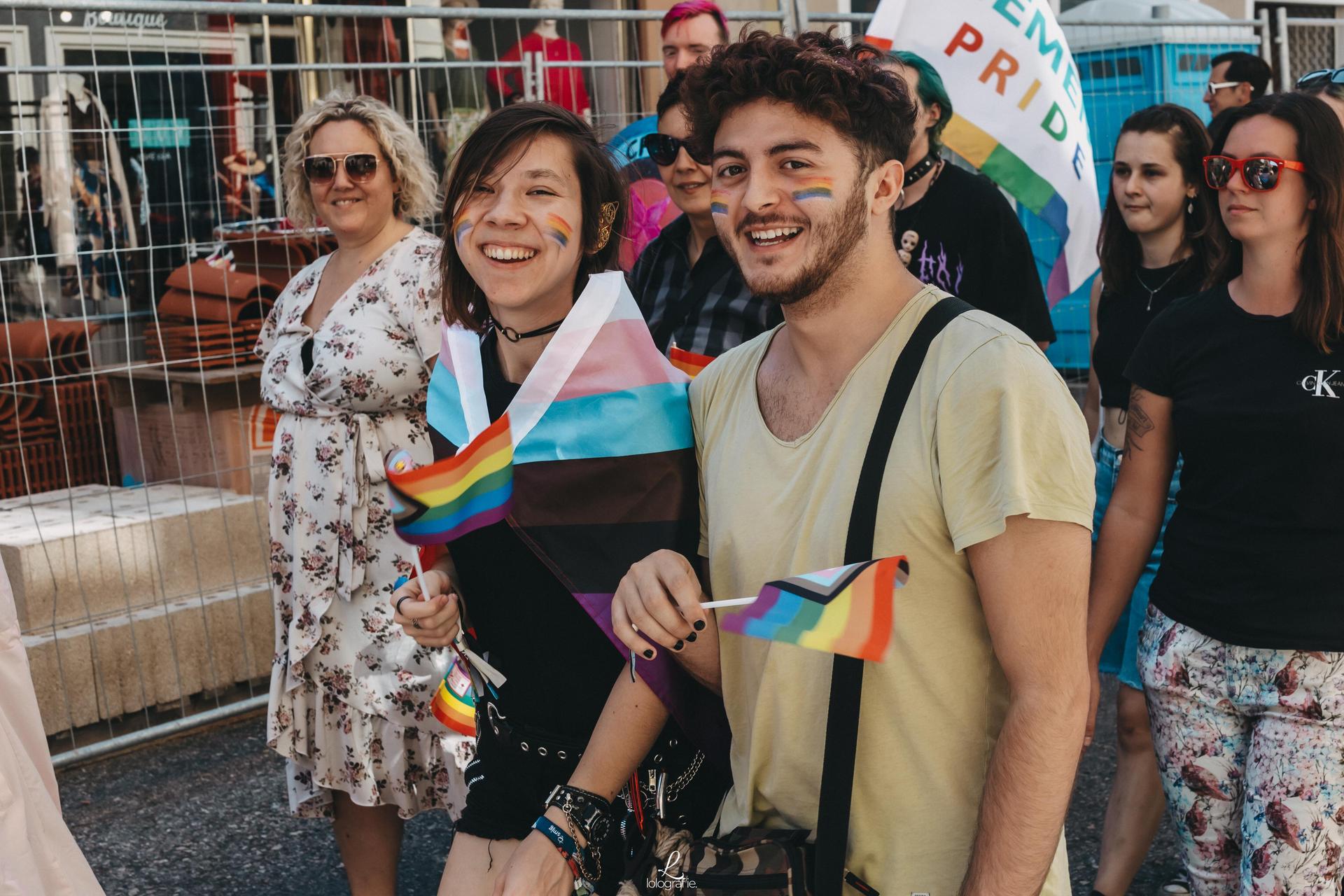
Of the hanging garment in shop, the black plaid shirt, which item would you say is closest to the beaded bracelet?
the black plaid shirt

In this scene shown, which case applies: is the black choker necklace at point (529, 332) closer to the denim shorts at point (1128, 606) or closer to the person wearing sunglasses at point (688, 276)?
the person wearing sunglasses at point (688, 276)

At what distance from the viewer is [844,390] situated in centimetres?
193

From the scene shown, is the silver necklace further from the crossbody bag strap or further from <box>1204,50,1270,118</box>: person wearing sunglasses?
<box>1204,50,1270,118</box>: person wearing sunglasses

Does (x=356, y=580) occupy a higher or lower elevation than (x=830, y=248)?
lower

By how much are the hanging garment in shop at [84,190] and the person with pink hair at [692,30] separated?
217cm

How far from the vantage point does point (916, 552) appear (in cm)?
183

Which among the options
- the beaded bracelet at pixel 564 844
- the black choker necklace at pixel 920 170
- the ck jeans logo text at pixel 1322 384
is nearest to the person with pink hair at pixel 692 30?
the black choker necklace at pixel 920 170

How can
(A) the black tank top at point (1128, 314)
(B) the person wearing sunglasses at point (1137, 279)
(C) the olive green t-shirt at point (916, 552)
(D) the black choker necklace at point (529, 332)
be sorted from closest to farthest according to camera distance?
(C) the olive green t-shirt at point (916, 552), (D) the black choker necklace at point (529, 332), (B) the person wearing sunglasses at point (1137, 279), (A) the black tank top at point (1128, 314)

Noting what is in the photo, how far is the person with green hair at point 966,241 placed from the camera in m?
4.15

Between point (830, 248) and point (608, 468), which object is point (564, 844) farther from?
point (830, 248)

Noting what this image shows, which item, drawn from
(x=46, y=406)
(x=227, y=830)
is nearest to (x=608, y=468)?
(x=227, y=830)

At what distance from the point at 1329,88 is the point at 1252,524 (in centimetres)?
128

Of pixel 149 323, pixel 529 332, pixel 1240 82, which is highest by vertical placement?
pixel 1240 82

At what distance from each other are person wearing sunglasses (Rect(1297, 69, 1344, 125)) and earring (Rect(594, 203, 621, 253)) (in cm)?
160
